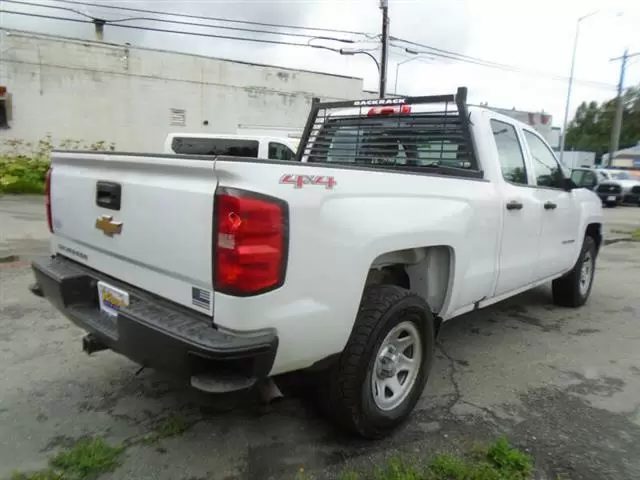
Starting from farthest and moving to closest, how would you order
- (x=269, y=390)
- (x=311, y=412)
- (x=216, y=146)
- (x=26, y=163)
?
(x=26, y=163) → (x=216, y=146) → (x=311, y=412) → (x=269, y=390)

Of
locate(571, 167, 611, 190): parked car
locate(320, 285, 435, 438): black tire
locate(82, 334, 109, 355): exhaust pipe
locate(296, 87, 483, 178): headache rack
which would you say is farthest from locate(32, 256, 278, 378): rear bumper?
locate(571, 167, 611, 190): parked car

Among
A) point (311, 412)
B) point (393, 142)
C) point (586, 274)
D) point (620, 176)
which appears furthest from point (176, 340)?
point (620, 176)

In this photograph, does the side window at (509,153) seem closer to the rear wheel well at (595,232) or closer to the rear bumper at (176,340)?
the rear wheel well at (595,232)

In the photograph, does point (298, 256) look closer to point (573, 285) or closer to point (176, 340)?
point (176, 340)

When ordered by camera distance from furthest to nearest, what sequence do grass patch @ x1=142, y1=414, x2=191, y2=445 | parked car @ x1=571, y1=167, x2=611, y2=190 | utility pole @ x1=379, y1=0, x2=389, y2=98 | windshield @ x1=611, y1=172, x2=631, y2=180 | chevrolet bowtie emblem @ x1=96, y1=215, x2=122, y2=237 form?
windshield @ x1=611, y1=172, x2=631, y2=180, utility pole @ x1=379, y1=0, x2=389, y2=98, parked car @ x1=571, y1=167, x2=611, y2=190, grass patch @ x1=142, y1=414, x2=191, y2=445, chevrolet bowtie emblem @ x1=96, y1=215, x2=122, y2=237

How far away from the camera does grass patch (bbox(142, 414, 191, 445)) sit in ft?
9.36

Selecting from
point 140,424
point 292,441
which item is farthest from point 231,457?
point 140,424

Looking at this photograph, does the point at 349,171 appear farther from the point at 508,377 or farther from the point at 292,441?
the point at 508,377

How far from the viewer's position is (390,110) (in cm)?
417

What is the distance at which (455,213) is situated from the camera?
126 inches

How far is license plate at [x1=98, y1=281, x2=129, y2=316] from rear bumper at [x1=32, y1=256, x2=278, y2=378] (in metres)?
0.03

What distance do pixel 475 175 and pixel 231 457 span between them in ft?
7.94

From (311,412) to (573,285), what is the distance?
374 cm

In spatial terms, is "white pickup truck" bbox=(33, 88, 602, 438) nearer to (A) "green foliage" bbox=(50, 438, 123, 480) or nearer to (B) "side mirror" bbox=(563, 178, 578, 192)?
(A) "green foliage" bbox=(50, 438, 123, 480)
